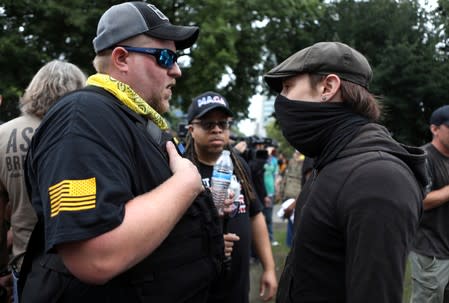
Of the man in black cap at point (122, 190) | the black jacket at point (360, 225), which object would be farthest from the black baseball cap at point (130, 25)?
the black jacket at point (360, 225)

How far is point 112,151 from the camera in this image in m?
1.48

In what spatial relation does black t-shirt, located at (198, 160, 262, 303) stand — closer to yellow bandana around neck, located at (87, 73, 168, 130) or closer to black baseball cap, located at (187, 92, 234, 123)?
black baseball cap, located at (187, 92, 234, 123)

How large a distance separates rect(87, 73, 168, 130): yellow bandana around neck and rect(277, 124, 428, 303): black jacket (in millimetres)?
743

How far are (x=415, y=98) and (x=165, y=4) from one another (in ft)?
20.6

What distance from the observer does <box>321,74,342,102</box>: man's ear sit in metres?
1.95

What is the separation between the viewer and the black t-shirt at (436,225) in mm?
4332

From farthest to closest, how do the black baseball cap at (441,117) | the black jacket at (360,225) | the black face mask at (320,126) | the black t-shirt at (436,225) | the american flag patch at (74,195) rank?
the black baseball cap at (441,117)
the black t-shirt at (436,225)
the black face mask at (320,126)
the black jacket at (360,225)
the american flag patch at (74,195)

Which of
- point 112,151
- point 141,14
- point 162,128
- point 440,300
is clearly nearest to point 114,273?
point 112,151

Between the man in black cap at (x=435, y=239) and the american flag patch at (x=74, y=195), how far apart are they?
3.65 metres

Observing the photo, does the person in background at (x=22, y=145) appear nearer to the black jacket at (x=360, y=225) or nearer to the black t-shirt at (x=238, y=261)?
the black t-shirt at (x=238, y=261)

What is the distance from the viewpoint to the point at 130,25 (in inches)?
69.2

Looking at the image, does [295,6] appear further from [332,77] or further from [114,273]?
[114,273]

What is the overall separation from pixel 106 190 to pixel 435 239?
151 inches

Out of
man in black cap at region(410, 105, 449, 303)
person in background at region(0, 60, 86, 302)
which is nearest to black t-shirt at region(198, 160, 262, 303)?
person in background at region(0, 60, 86, 302)
